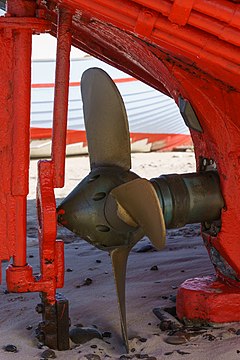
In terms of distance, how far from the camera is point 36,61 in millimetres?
10703

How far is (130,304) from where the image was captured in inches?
139

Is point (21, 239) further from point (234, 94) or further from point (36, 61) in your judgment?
point (36, 61)

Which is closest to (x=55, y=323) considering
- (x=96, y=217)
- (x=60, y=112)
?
(x=96, y=217)

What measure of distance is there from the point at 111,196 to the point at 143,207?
211 millimetres

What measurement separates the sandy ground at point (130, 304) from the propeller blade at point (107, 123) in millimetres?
681

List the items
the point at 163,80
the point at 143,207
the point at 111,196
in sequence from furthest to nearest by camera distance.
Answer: the point at 163,80 → the point at 111,196 → the point at 143,207

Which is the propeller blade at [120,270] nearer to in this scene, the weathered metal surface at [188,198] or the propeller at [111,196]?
the propeller at [111,196]

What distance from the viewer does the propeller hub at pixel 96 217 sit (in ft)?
10.1

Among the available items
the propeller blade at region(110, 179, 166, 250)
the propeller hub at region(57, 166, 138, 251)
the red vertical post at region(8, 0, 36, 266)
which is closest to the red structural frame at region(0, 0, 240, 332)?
the red vertical post at region(8, 0, 36, 266)

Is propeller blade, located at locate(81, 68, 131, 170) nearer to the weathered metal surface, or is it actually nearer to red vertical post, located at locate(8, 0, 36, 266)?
the weathered metal surface

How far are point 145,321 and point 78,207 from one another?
0.63 metres

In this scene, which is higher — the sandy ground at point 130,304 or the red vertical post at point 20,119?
the red vertical post at point 20,119

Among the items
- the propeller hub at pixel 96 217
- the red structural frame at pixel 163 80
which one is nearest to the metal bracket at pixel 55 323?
the red structural frame at pixel 163 80

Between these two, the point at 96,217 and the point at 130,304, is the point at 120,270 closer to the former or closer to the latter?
the point at 96,217
